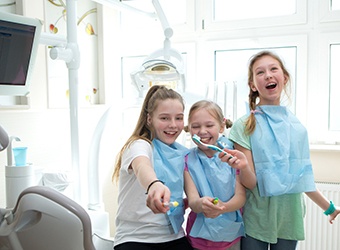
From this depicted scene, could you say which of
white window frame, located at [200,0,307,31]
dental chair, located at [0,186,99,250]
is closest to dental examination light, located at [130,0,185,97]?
dental chair, located at [0,186,99,250]

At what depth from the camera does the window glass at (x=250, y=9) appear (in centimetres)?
263

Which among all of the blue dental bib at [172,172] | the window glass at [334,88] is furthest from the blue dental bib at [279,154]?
the window glass at [334,88]

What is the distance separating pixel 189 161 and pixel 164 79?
45 cm

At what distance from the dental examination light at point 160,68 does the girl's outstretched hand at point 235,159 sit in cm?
53

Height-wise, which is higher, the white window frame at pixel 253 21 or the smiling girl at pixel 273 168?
the white window frame at pixel 253 21

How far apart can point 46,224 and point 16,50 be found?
46 cm

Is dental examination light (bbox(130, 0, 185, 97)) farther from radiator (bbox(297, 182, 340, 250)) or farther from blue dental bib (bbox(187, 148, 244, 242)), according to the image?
radiator (bbox(297, 182, 340, 250))

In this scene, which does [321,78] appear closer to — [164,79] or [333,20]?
[333,20]

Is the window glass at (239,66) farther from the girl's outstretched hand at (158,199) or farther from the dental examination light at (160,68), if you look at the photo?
the girl's outstretched hand at (158,199)

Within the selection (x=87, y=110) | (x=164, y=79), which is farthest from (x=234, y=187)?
(x=87, y=110)

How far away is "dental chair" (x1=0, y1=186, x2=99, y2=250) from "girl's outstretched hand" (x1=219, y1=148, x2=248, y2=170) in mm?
566

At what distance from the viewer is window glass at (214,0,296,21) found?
263cm

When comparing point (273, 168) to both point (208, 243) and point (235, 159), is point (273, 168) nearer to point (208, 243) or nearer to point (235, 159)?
point (235, 159)

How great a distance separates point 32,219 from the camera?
0.83m
